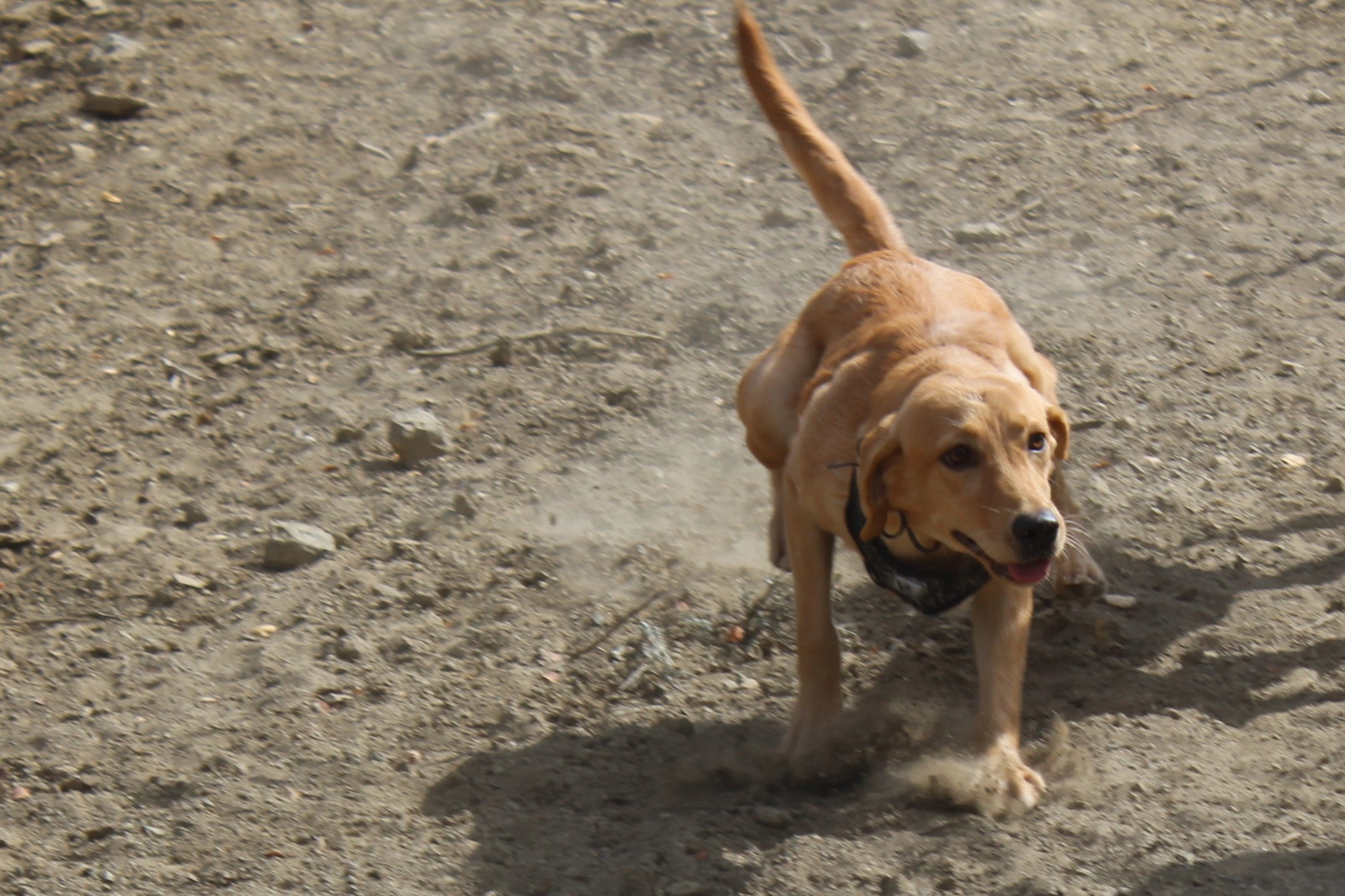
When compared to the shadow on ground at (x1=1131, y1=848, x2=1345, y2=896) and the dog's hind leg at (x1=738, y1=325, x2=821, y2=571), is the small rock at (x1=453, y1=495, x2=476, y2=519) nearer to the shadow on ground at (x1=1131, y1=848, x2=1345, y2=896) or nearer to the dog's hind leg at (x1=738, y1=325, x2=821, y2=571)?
the dog's hind leg at (x1=738, y1=325, x2=821, y2=571)

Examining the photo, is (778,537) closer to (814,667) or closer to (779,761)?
(814,667)

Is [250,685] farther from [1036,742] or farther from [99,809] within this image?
[1036,742]

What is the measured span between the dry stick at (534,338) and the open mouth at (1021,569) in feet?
9.41

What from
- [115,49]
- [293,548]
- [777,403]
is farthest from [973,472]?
[115,49]

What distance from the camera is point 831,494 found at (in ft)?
14.4

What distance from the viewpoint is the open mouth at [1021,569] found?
376 centimetres

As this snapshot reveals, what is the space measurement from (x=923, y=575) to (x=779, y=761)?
681 millimetres

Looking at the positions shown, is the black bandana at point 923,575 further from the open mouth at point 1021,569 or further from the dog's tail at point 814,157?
the dog's tail at point 814,157

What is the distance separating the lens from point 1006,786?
4.07 metres

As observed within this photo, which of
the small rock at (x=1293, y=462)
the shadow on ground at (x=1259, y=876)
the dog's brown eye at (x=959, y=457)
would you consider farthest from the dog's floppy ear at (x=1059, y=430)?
the small rock at (x=1293, y=462)

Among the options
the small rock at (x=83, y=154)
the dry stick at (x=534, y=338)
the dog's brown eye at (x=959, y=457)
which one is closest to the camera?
the dog's brown eye at (x=959, y=457)

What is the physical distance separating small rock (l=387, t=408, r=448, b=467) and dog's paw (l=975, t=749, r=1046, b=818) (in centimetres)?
257

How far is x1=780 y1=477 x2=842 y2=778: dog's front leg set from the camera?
4375 millimetres

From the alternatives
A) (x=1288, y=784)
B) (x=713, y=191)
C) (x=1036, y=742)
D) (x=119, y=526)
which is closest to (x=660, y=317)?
(x=713, y=191)
